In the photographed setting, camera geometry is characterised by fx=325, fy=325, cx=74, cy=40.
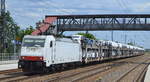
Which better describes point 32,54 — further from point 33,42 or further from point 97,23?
point 97,23

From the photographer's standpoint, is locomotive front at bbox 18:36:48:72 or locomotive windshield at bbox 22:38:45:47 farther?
locomotive windshield at bbox 22:38:45:47

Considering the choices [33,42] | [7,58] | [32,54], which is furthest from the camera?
[7,58]

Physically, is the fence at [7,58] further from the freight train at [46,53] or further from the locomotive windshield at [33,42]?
the locomotive windshield at [33,42]

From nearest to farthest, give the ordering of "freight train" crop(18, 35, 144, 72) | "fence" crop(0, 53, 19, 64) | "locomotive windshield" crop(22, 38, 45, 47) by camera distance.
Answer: "freight train" crop(18, 35, 144, 72)
"locomotive windshield" crop(22, 38, 45, 47)
"fence" crop(0, 53, 19, 64)

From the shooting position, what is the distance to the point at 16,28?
95312 mm

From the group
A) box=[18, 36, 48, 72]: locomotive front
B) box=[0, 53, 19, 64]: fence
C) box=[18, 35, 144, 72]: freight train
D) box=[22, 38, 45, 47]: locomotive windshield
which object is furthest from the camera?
box=[0, 53, 19, 64]: fence

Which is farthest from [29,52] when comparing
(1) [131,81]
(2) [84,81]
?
(1) [131,81]

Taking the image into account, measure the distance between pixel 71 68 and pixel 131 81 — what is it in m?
12.3

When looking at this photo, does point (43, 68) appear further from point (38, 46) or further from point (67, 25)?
point (67, 25)

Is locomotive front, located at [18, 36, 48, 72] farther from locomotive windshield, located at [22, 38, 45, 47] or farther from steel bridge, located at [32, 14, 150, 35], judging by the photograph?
steel bridge, located at [32, 14, 150, 35]

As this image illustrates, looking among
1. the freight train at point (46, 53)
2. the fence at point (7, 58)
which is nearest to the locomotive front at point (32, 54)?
the freight train at point (46, 53)

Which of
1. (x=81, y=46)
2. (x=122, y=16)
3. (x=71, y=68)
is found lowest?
(x=71, y=68)

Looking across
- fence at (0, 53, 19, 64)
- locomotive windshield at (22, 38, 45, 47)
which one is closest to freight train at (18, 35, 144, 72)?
locomotive windshield at (22, 38, 45, 47)

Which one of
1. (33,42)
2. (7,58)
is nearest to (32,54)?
(33,42)
